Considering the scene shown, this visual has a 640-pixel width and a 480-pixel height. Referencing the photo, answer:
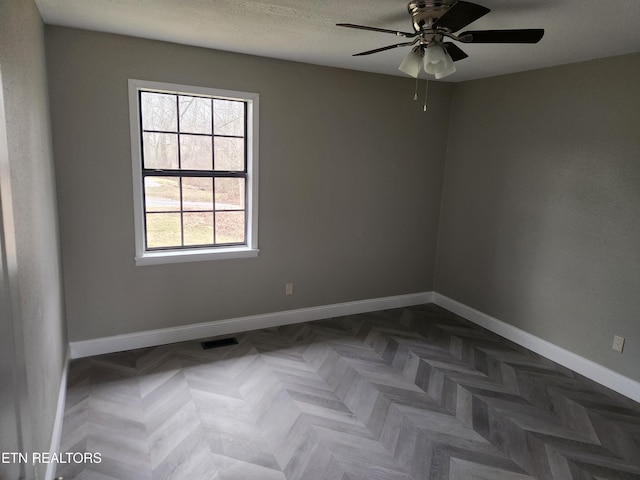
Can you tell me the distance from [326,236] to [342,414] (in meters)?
1.77

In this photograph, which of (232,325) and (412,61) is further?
(232,325)

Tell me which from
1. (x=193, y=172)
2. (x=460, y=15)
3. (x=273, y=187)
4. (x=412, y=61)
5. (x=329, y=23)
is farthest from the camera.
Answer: (x=273, y=187)

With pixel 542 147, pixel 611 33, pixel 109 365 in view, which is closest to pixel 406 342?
pixel 542 147

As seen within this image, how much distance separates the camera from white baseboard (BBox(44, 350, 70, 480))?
75.3 inches

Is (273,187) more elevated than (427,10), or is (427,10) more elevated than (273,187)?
(427,10)

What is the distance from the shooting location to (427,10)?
1.92 metres

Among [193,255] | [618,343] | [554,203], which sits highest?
[554,203]

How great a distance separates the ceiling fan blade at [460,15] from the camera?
5.29 ft

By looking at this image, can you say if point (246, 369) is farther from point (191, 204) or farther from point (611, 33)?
point (611, 33)

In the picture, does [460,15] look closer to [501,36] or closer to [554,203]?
[501,36]

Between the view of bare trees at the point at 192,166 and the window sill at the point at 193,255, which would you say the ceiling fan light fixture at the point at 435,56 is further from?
the window sill at the point at 193,255

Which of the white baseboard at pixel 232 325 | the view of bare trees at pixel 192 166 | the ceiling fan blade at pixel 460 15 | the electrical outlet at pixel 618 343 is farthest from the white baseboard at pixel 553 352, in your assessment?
the ceiling fan blade at pixel 460 15

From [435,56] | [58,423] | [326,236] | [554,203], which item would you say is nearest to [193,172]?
[326,236]

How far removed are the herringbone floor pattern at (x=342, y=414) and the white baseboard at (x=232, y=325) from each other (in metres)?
0.09
